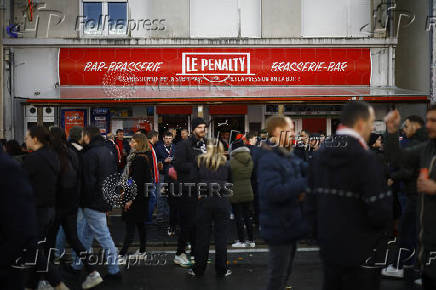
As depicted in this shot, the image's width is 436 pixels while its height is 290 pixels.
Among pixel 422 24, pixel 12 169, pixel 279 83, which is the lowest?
pixel 12 169

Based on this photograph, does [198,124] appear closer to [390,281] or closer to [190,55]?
[390,281]

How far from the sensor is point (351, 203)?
340 cm

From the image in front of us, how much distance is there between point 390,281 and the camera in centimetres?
631

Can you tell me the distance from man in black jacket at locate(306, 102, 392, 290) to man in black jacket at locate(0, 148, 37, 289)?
2.01 m

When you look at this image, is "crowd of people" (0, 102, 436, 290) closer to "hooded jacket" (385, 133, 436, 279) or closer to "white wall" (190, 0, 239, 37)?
"hooded jacket" (385, 133, 436, 279)

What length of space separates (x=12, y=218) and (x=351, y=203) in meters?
2.23

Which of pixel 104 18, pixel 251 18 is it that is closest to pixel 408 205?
pixel 251 18

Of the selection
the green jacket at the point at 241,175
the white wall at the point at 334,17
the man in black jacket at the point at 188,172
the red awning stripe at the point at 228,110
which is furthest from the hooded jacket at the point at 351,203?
the white wall at the point at 334,17

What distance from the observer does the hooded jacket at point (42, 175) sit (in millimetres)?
5363

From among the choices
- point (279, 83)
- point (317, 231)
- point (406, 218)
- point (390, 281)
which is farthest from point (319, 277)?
point (279, 83)

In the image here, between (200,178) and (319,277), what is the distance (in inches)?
82.1

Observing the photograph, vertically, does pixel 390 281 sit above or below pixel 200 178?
below

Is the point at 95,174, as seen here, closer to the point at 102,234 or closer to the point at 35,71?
the point at 102,234

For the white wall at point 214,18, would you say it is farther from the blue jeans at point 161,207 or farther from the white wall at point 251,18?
the blue jeans at point 161,207
